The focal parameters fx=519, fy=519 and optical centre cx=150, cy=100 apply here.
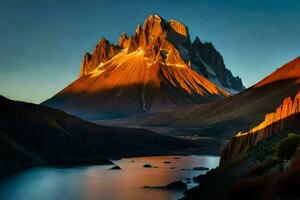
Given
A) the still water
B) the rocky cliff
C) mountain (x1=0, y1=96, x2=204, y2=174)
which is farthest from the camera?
mountain (x1=0, y1=96, x2=204, y2=174)

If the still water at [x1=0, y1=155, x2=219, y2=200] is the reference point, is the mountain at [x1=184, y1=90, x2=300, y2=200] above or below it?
above

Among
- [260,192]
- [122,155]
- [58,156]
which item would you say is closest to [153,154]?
[122,155]

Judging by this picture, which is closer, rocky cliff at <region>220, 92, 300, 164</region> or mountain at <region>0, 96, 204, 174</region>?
rocky cliff at <region>220, 92, 300, 164</region>

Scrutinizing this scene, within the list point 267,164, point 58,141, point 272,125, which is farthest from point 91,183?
point 58,141

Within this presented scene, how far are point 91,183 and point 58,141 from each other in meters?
49.0

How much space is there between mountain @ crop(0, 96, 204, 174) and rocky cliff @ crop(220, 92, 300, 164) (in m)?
45.6

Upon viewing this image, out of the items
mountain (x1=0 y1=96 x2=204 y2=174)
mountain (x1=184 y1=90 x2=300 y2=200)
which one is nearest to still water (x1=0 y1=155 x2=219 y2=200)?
A: mountain (x1=184 y1=90 x2=300 y2=200)

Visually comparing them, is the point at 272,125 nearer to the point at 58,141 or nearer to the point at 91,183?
the point at 91,183

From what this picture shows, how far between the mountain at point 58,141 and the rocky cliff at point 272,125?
1797 inches

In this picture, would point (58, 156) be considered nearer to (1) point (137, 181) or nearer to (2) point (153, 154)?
(2) point (153, 154)

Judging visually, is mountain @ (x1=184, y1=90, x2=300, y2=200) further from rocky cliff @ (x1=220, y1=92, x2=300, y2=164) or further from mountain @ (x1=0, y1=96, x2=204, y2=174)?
mountain @ (x1=0, y1=96, x2=204, y2=174)

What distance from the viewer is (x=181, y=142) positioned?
16138cm

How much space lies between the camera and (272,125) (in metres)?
54.4

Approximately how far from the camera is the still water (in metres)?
62.1
